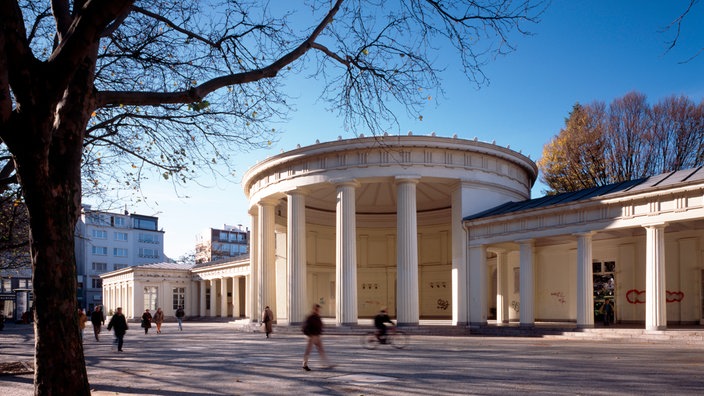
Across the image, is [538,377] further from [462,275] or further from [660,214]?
[462,275]

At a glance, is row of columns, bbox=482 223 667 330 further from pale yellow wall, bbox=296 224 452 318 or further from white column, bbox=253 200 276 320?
white column, bbox=253 200 276 320

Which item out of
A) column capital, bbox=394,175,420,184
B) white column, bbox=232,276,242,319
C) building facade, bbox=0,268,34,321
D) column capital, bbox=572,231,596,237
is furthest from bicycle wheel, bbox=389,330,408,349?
building facade, bbox=0,268,34,321

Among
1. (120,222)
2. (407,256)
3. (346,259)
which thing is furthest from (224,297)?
(120,222)

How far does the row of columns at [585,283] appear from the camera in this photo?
23000 mm

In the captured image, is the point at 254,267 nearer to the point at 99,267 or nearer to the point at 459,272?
the point at 459,272

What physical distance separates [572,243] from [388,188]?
12784 millimetres

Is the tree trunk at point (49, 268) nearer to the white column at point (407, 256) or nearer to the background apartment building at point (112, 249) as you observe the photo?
the white column at point (407, 256)

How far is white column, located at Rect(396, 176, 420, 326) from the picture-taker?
30203 mm

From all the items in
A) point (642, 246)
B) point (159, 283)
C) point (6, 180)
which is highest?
point (6, 180)

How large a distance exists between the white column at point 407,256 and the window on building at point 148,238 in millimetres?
80226

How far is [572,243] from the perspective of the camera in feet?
106

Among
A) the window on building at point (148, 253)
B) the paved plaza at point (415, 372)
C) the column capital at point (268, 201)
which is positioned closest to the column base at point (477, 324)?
the paved plaza at point (415, 372)

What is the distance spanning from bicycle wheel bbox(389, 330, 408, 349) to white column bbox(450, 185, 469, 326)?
822cm

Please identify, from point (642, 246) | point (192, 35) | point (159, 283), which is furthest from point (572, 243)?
point (159, 283)
